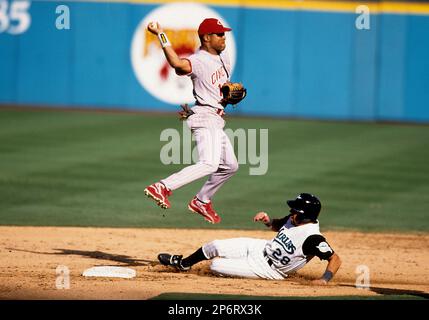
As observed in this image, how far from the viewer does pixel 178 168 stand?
16.4m

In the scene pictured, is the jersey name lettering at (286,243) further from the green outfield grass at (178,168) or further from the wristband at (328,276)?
the green outfield grass at (178,168)

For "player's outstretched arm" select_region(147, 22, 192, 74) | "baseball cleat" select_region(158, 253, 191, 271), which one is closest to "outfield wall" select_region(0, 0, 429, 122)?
"baseball cleat" select_region(158, 253, 191, 271)

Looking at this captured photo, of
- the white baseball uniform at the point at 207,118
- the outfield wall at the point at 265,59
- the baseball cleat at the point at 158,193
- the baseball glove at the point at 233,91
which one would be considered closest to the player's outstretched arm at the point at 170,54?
the white baseball uniform at the point at 207,118

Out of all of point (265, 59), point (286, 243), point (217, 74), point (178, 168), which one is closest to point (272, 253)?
point (286, 243)

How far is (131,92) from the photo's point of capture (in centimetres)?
2281

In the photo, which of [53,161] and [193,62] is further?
[53,161]

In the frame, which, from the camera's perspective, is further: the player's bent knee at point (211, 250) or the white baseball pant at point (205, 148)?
the player's bent knee at point (211, 250)

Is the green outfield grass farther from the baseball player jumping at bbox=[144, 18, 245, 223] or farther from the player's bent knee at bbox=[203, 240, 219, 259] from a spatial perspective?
the baseball player jumping at bbox=[144, 18, 245, 223]

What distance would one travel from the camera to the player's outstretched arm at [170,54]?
8711mm

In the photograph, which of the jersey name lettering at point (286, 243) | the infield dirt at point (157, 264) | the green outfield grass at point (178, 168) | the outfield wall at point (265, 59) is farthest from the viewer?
the outfield wall at point (265, 59)

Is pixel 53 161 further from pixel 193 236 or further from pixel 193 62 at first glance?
pixel 193 62
